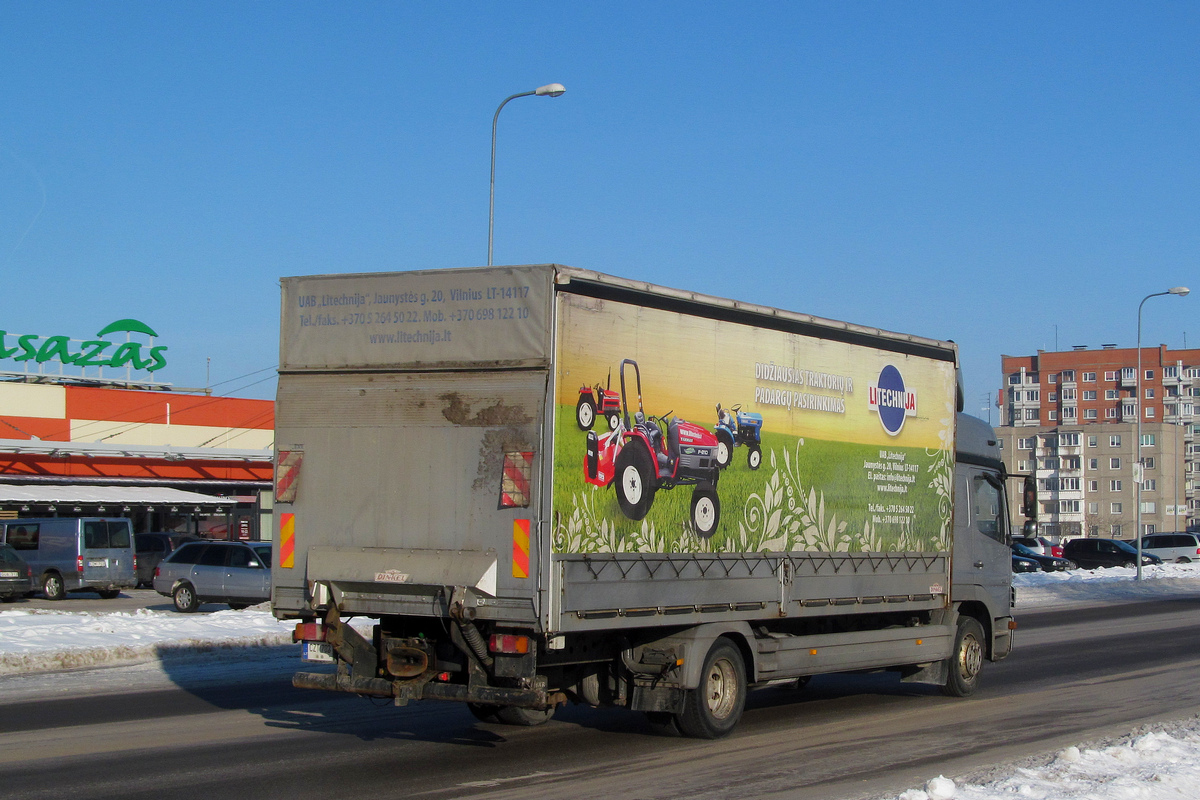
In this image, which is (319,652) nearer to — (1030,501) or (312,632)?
(312,632)

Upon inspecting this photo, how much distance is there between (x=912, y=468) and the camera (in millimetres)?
12797

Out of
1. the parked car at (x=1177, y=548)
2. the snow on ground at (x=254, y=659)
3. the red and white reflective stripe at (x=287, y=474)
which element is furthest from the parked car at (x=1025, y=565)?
the red and white reflective stripe at (x=287, y=474)

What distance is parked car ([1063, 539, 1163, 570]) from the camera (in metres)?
52.9

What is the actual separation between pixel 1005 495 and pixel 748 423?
16.9ft

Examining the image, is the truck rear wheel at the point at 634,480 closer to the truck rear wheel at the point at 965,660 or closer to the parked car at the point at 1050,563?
the truck rear wheel at the point at 965,660

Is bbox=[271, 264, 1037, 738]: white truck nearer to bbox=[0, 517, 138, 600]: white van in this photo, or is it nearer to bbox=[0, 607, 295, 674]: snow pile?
bbox=[0, 607, 295, 674]: snow pile

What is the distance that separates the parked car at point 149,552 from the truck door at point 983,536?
89.7 feet

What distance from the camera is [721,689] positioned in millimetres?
10547

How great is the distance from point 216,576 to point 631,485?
19264 mm

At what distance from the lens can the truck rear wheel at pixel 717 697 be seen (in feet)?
33.6

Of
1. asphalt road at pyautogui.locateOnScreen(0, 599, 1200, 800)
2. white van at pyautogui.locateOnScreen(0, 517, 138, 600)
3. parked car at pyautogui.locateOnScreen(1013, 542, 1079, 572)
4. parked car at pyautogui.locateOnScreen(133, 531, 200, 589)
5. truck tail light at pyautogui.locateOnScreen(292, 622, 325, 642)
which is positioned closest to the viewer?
asphalt road at pyautogui.locateOnScreen(0, 599, 1200, 800)

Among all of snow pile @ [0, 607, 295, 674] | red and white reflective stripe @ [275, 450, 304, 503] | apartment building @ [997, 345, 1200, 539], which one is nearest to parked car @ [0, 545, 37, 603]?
snow pile @ [0, 607, 295, 674]

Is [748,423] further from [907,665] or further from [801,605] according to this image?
[907,665]

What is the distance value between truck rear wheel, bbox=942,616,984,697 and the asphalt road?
183 mm
